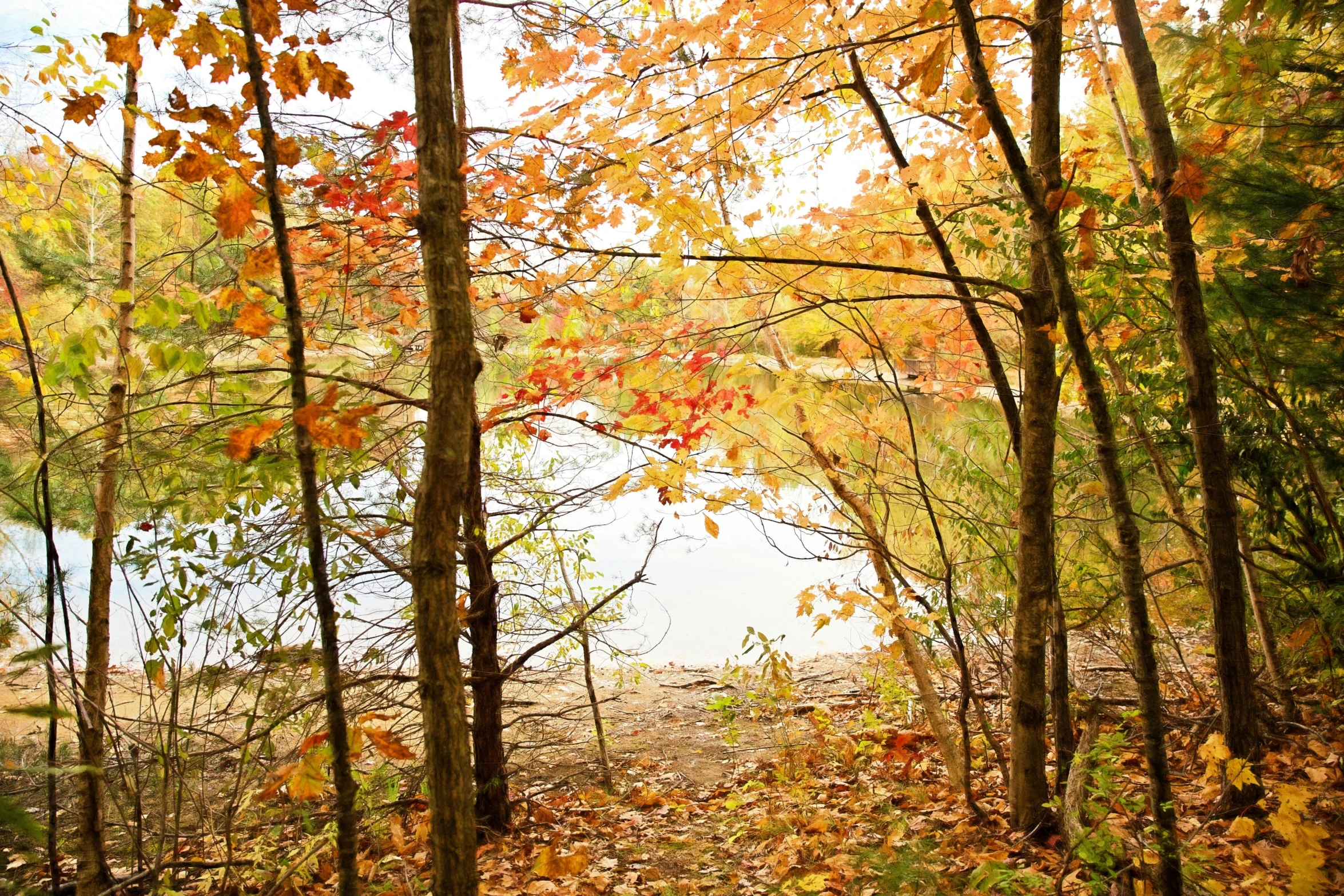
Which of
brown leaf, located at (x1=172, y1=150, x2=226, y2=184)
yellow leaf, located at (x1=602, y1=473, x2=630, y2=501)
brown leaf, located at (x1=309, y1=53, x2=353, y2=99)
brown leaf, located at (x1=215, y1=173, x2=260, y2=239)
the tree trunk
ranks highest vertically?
brown leaf, located at (x1=309, y1=53, x2=353, y2=99)

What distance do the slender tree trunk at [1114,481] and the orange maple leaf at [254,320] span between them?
2093 mm

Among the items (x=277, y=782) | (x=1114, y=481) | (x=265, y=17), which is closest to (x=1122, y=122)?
→ (x=1114, y=481)

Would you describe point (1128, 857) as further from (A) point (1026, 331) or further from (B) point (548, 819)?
(B) point (548, 819)

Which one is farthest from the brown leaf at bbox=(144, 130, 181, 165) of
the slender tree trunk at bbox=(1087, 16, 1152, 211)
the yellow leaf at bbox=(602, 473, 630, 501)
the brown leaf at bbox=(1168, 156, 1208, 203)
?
the slender tree trunk at bbox=(1087, 16, 1152, 211)

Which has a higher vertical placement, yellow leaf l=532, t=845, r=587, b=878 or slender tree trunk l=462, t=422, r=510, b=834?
slender tree trunk l=462, t=422, r=510, b=834

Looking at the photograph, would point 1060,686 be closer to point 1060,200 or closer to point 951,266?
point 951,266

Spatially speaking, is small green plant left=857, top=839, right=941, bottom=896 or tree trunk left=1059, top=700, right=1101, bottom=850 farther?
small green plant left=857, top=839, right=941, bottom=896

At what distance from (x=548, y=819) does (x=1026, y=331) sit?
3.28 metres

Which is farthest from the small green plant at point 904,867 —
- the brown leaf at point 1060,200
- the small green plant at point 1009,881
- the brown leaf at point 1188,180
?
the brown leaf at point 1188,180

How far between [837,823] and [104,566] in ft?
11.2

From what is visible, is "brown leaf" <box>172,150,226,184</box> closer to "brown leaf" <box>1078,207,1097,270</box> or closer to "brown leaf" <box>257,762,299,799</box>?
"brown leaf" <box>257,762,299,799</box>

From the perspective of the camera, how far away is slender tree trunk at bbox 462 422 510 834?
3.75 meters

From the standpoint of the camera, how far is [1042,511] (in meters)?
2.91

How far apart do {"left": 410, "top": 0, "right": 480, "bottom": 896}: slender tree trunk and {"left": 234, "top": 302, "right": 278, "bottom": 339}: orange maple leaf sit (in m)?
0.47
